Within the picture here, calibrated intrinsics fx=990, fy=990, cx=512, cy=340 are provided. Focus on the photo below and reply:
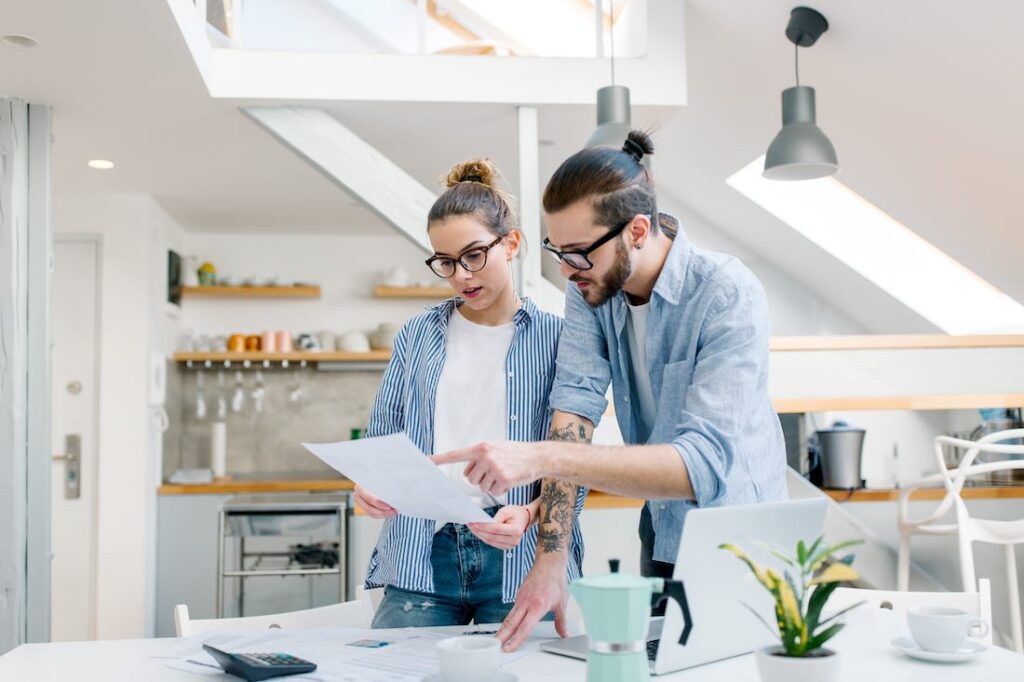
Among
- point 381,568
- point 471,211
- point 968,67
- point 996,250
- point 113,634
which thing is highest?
point 968,67

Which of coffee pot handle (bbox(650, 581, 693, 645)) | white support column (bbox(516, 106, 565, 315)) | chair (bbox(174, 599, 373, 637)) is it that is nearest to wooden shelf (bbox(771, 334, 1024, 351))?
white support column (bbox(516, 106, 565, 315))

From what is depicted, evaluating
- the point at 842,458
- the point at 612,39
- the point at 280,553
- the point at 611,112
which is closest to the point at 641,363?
the point at 611,112

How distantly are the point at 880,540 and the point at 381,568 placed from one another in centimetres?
283

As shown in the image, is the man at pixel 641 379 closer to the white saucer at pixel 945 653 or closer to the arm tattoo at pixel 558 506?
the arm tattoo at pixel 558 506

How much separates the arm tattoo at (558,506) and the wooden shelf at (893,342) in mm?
2063

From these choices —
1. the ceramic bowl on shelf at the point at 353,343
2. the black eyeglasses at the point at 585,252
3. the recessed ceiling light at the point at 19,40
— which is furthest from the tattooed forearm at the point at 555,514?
the ceramic bowl on shelf at the point at 353,343

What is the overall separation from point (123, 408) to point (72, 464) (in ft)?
1.28

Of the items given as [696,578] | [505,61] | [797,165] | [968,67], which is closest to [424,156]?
[505,61]

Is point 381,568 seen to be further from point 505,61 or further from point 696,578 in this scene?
point 505,61

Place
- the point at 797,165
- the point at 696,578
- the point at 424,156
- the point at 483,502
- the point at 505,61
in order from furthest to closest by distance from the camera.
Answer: the point at 424,156 → the point at 505,61 → the point at 797,165 → the point at 483,502 → the point at 696,578

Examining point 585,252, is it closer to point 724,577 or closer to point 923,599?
point 724,577

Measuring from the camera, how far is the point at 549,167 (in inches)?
209

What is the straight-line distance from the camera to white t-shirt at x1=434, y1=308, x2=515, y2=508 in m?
1.83

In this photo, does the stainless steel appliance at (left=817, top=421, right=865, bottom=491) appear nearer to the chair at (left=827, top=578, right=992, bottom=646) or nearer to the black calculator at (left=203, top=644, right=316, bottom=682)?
the chair at (left=827, top=578, right=992, bottom=646)
